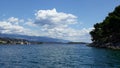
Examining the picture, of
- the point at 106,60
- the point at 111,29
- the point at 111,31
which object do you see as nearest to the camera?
the point at 106,60

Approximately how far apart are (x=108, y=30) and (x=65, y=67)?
370 feet

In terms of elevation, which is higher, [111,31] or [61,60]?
[111,31]

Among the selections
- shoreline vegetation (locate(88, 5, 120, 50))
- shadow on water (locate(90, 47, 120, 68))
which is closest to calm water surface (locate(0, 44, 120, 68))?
shadow on water (locate(90, 47, 120, 68))

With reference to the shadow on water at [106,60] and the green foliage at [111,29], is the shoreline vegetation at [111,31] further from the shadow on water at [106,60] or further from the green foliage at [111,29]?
the shadow on water at [106,60]

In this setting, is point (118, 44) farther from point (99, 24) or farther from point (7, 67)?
point (7, 67)

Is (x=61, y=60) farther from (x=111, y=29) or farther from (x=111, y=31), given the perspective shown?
(x=111, y=31)

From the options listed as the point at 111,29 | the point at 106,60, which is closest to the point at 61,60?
the point at 106,60

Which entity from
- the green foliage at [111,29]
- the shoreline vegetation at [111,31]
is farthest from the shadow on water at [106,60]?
the green foliage at [111,29]

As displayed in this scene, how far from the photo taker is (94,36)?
19738cm

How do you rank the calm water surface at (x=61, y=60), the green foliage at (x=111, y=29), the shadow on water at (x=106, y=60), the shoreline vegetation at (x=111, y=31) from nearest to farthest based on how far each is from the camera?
the calm water surface at (x=61, y=60) → the shadow on water at (x=106, y=60) → the shoreline vegetation at (x=111, y=31) → the green foliage at (x=111, y=29)

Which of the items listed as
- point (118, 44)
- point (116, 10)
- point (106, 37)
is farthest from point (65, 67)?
point (106, 37)

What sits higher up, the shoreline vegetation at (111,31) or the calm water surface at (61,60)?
the shoreline vegetation at (111,31)

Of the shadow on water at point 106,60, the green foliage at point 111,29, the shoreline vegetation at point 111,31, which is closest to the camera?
the shadow on water at point 106,60

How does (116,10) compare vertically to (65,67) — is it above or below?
above
